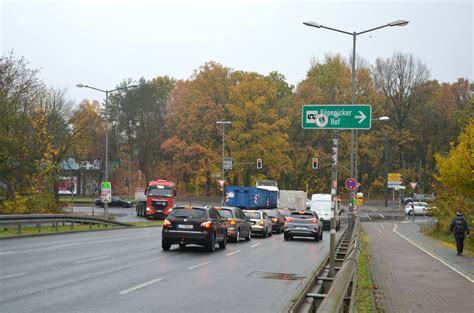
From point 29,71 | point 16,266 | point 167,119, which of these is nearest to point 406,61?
point 167,119

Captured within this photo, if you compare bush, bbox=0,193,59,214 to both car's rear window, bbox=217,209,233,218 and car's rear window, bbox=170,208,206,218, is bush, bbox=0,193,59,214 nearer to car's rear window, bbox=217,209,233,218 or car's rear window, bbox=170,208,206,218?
car's rear window, bbox=217,209,233,218

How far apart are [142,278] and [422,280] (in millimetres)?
6698

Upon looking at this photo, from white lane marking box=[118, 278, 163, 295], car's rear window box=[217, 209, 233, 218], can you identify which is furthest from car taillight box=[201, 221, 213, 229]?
white lane marking box=[118, 278, 163, 295]

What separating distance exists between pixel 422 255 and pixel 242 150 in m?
51.3

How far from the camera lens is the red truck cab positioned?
173 ft

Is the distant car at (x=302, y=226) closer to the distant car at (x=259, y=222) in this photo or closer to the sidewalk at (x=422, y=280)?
the distant car at (x=259, y=222)

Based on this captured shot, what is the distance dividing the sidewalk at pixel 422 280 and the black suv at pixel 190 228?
226 inches

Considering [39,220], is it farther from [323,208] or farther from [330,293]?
[330,293]

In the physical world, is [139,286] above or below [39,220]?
below

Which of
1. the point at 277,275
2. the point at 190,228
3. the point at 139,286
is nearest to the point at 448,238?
the point at 190,228

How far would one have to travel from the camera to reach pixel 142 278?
1391cm

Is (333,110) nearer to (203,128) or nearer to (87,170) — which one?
(203,128)

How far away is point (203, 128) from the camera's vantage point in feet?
242

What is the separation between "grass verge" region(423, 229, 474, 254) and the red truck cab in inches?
867
